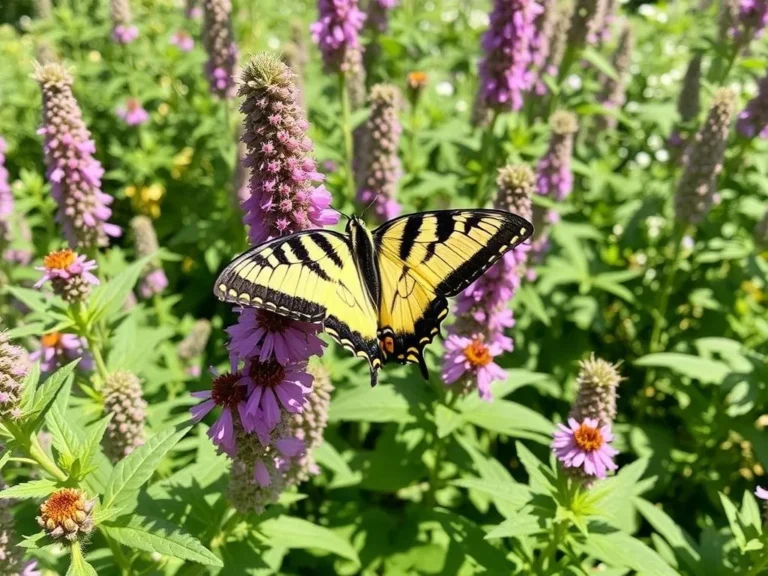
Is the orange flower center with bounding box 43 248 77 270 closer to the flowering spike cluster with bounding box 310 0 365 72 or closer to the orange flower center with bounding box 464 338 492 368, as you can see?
the orange flower center with bounding box 464 338 492 368

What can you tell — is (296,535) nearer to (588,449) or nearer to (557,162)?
(588,449)

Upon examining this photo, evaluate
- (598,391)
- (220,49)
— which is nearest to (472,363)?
(598,391)

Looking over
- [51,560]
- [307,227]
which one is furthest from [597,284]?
[51,560]

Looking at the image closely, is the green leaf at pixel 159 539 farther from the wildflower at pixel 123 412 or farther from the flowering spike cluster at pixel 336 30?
the flowering spike cluster at pixel 336 30

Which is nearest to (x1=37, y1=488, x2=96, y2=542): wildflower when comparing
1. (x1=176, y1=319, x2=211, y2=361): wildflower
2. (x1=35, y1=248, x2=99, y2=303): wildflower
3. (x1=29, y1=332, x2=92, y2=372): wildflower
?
(x1=35, y1=248, x2=99, y2=303): wildflower

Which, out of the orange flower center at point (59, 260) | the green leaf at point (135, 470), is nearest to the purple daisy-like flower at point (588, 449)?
the green leaf at point (135, 470)

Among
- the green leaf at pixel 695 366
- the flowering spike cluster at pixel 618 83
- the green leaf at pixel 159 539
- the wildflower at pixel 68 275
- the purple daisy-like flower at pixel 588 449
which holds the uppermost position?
the flowering spike cluster at pixel 618 83
